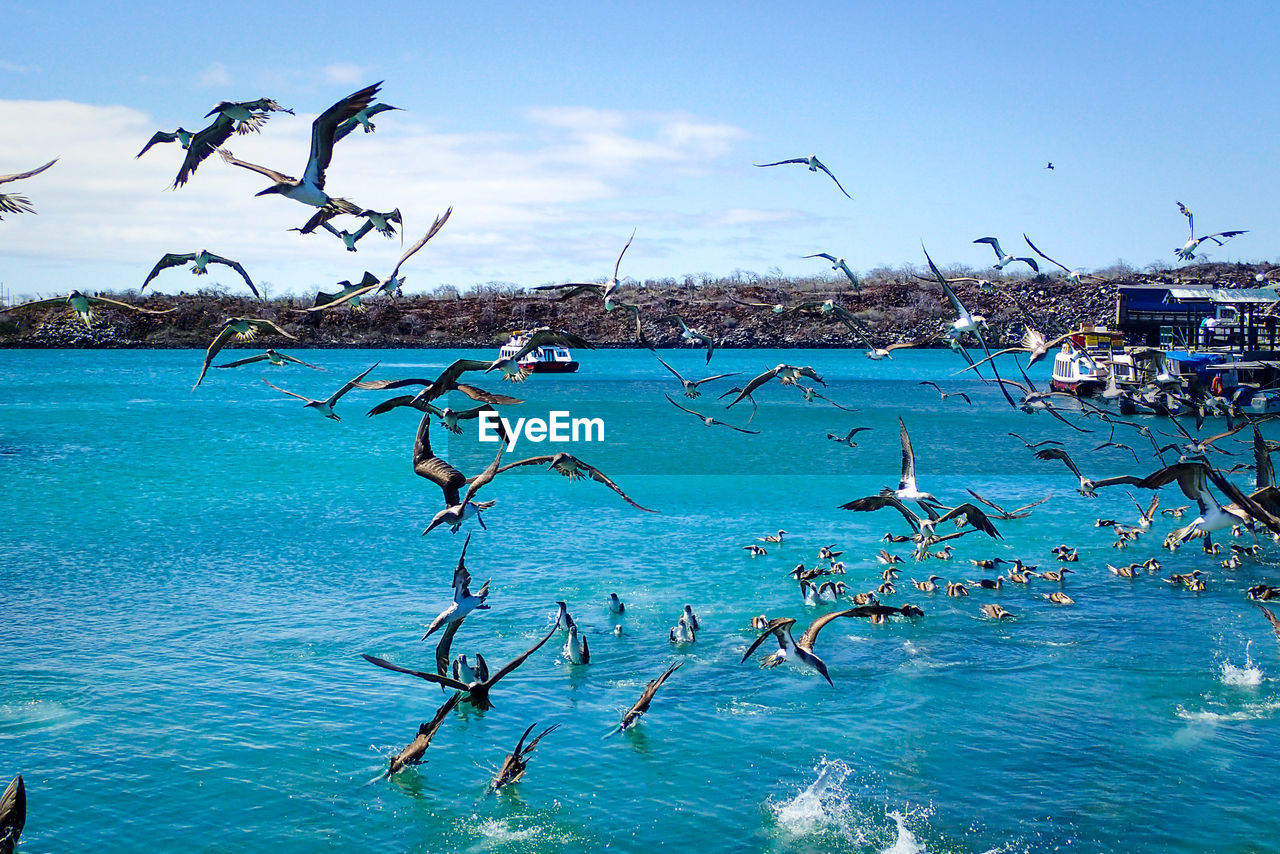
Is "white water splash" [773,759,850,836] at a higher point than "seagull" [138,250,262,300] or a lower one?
lower

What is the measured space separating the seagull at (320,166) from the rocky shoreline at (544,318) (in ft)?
396

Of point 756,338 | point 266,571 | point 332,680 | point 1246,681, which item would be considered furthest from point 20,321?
point 1246,681

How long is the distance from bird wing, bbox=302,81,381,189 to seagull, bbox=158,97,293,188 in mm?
345

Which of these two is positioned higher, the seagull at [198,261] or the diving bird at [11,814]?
the seagull at [198,261]

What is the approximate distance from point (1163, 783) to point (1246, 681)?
16.2 ft

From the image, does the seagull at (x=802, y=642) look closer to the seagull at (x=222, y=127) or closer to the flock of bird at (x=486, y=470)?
the flock of bird at (x=486, y=470)

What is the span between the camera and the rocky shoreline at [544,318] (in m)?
134

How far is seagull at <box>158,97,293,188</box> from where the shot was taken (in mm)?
11234

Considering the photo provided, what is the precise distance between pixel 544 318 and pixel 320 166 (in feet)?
421

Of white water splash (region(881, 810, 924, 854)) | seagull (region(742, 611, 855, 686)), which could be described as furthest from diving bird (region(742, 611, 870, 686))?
white water splash (region(881, 810, 924, 854))

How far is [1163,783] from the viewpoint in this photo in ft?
47.1

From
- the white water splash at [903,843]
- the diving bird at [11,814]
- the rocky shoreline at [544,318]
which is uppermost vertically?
the rocky shoreline at [544,318]
